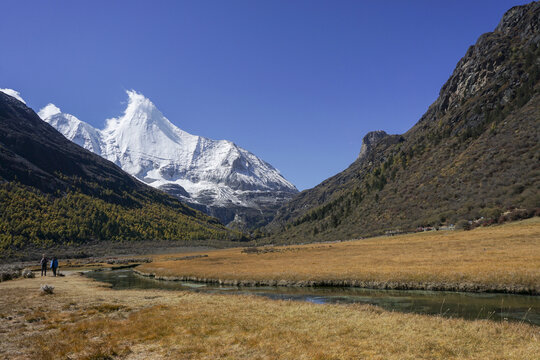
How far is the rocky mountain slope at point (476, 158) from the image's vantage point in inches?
3804

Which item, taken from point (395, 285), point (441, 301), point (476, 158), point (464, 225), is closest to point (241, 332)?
point (441, 301)

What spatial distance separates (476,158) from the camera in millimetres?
116062

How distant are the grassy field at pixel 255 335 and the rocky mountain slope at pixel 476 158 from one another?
83681 mm

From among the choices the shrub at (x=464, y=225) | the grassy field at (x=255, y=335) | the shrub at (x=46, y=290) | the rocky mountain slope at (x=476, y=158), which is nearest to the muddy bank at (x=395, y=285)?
the grassy field at (x=255, y=335)

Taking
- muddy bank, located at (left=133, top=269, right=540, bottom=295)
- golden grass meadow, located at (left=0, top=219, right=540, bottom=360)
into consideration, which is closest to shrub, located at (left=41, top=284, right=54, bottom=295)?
golden grass meadow, located at (left=0, top=219, right=540, bottom=360)

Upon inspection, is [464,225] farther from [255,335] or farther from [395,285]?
[255,335]

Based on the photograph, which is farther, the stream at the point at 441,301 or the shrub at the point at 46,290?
the shrub at the point at 46,290

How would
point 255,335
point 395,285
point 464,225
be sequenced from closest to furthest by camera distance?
point 255,335 < point 395,285 < point 464,225

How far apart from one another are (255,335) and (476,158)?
131 m

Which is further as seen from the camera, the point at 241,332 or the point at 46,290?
the point at 46,290

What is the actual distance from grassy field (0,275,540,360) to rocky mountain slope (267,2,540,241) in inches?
3295

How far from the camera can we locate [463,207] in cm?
9944

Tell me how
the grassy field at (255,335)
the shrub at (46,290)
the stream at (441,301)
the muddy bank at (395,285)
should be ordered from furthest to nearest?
the shrub at (46,290), the muddy bank at (395,285), the stream at (441,301), the grassy field at (255,335)

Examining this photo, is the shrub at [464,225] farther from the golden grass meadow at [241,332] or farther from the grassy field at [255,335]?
the grassy field at [255,335]
